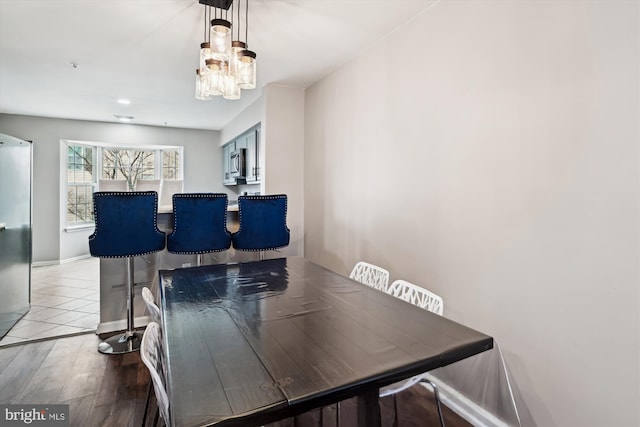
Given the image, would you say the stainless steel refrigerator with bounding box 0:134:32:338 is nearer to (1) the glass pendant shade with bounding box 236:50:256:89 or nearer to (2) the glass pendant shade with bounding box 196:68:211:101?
(2) the glass pendant shade with bounding box 196:68:211:101

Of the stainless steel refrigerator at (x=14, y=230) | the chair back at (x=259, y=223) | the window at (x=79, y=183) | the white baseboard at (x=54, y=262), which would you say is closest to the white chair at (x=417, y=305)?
the chair back at (x=259, y=223)

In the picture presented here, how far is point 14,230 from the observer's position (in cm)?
301

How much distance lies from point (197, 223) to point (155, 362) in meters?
1.59

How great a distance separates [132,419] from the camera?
1823 mm

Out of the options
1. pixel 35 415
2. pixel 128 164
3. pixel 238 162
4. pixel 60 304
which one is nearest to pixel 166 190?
pixel 238 162

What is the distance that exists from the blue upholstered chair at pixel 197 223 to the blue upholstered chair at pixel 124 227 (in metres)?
0.14

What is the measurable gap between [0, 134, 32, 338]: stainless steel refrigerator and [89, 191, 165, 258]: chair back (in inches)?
41.8

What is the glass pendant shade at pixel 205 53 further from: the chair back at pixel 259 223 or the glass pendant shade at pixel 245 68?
→ the chair back at pixel 259 223

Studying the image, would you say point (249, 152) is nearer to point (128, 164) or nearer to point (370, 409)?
point (128, 164)

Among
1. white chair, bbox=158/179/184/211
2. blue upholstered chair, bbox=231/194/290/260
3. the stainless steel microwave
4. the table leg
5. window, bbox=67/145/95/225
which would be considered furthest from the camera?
window, bbox=67/145/95/225

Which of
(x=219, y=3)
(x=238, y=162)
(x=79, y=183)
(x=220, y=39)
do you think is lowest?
(x=79, y=183)

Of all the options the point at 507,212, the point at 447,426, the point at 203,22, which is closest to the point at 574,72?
the point at 507,212

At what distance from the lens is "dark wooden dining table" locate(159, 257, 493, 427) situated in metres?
0.84

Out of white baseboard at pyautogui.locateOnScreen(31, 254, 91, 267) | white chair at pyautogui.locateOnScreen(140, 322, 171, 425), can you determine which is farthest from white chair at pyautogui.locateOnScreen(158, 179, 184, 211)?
white chair at pyautogui.locateOnScreen(140, 322, 171, 425)
